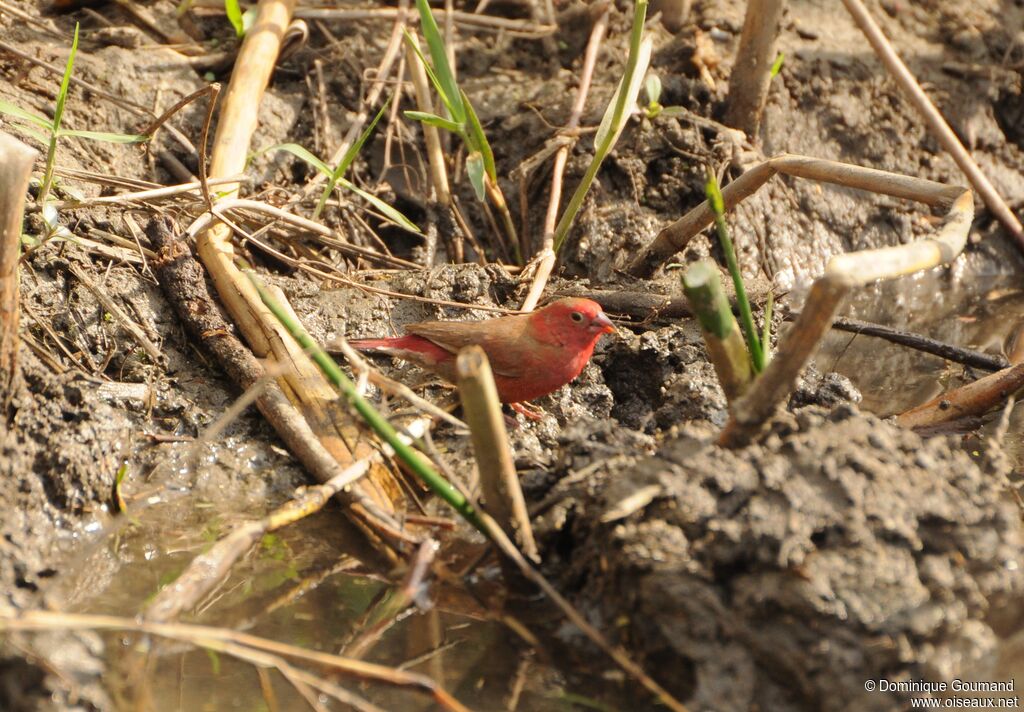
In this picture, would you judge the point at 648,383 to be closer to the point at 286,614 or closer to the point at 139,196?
the point at 286,614

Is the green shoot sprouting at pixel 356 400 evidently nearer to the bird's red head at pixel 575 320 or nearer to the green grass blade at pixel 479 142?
the bird's red head at pixel 575 320

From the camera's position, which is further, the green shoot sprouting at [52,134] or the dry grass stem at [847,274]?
the green shoot sprouting at [52,134]

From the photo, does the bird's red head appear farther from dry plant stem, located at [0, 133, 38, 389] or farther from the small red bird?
dry plant stem, located at [0, 133, 38, 389]

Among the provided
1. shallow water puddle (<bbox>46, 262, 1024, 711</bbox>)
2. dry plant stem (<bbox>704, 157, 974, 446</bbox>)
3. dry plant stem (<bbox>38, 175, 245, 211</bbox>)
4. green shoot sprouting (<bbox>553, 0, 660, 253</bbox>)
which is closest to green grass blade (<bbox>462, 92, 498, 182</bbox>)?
green shoot sprouting (<bbox>553, 0, 660, 253</bbox>)

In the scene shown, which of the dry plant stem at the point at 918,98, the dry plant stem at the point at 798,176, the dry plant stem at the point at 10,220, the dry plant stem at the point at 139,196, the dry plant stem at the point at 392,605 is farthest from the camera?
the dry plant stem at the point at 918,98

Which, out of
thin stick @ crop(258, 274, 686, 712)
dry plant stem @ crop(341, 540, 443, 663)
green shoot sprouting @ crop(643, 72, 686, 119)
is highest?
green shoot sprouting @ crop(643, 72, 686, 119)

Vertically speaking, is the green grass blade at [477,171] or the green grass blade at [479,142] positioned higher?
the green grass blade at [479,142]

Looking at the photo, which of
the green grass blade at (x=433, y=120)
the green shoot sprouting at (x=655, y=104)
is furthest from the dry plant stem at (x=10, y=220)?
the green shoot sprouting at (x=655, y=104)

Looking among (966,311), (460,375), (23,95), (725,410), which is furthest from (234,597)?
(966,311)
